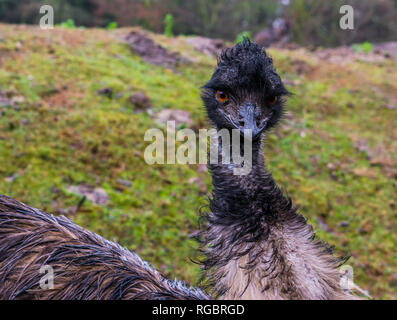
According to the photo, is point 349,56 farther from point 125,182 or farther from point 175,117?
point 125,182

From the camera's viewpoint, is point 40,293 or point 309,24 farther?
point 309,24

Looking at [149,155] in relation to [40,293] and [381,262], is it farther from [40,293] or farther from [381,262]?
[40,293]

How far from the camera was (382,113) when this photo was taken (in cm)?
799

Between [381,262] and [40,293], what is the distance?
378 cm

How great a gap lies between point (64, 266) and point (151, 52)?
22.8 feet

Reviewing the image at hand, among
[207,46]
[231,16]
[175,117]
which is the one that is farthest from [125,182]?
[231,16]

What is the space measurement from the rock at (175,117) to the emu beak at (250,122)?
395cm

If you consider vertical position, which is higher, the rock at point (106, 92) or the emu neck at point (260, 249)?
the rock at point (106, 92)

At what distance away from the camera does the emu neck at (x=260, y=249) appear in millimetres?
2113

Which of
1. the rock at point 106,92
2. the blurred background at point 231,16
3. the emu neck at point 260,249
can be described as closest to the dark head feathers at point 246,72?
the emu neck at point 260,249

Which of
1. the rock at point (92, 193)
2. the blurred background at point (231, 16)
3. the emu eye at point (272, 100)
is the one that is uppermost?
the blurred background at point (231, 16)

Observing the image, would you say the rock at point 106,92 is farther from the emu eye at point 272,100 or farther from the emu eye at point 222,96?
the emu eye at point 272,100

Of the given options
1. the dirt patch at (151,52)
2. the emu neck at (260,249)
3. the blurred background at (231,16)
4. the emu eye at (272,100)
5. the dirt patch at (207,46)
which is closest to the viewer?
the emu neck at (260,249)
